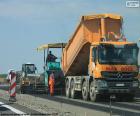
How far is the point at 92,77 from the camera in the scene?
3084cm

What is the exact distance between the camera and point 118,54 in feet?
98.2

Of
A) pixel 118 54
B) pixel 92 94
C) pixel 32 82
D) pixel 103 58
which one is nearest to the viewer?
pixel 103 58

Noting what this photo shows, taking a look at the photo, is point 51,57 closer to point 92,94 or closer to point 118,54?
point 92,94

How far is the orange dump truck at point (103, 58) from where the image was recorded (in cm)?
2977

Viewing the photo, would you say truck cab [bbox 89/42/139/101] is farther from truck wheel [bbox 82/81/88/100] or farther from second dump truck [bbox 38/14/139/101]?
truck wheel [bbox 82/81/88/100]

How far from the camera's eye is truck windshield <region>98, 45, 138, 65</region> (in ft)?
97.7

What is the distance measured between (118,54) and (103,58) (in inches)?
34.0

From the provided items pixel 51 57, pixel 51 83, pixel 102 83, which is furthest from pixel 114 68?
pixel 51 57

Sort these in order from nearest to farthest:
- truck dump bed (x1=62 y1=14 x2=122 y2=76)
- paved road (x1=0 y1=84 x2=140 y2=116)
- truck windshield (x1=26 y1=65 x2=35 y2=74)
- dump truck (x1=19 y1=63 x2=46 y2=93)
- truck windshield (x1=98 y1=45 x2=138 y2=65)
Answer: paved road (x1=0 y1=84 x2=140 y2=116), truck windshield (x1=98 y1=45 x2=138 y2=65), truck dump bed (x1=62 y1=14 x2=122 y2=76), dump truck (x1=19 y1=63 x2=46 y2=93), truck windshield (x1=26 y1=65 x2=35 y2=74)

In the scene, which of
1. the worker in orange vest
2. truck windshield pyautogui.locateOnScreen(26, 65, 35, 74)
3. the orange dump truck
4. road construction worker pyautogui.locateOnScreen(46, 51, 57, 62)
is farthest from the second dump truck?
truck windshield pyautogui.locateOnScreen(26, 65, 35, 74)

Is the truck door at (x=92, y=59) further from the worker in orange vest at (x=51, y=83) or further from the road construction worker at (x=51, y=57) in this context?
the road construction worker at (x=51, y=57)

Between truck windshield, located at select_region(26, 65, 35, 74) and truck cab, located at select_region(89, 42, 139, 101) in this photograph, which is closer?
truck cab, located at select_region(89, 42, 139, 101)

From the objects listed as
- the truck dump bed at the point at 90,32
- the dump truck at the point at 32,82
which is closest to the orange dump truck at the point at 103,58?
the truck dump bed at the point at 90,32

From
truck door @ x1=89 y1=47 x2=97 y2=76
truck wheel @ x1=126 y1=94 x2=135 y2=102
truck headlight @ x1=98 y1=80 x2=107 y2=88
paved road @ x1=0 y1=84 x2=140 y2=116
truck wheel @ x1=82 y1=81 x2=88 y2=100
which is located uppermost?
truck door @ x1=89 y1=47 x2=97 y2=76
